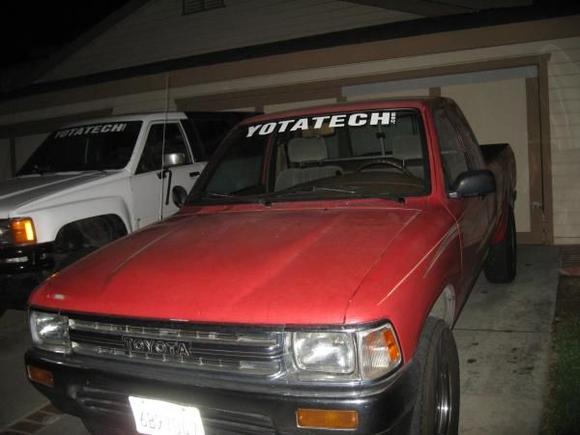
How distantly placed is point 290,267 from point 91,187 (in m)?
3.36

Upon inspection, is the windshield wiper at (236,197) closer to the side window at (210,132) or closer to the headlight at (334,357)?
the headlight at (334,357)

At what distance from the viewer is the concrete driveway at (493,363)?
3.44 metres

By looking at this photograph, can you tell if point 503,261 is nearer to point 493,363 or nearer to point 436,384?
point 493,363

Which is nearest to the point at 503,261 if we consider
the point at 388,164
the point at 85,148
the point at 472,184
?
the point at 388,164

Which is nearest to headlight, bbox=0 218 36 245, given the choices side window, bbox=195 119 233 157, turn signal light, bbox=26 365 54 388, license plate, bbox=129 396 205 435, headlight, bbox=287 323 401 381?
turn signal light, bbox=26 365 54 388

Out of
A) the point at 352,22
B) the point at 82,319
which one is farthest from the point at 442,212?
the point at 352,22

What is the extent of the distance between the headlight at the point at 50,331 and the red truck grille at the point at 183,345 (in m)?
0.06

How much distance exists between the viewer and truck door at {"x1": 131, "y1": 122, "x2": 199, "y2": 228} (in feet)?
19.0

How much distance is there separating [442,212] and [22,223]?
332 centimetres

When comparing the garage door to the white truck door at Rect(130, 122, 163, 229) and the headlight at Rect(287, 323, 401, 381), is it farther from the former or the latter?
the headlight at Rect(287, 323, 401, 381)

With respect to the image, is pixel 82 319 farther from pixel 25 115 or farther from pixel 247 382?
pixel 25 115

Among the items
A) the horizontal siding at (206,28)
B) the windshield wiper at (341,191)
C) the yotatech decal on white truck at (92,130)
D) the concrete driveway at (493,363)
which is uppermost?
the horizontal siding at (206,28)

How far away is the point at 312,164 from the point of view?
4.60m

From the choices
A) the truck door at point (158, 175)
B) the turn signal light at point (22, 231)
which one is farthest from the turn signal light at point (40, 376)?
the truck door at point (158, 175)
